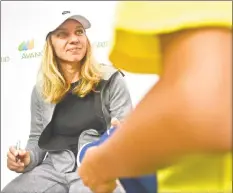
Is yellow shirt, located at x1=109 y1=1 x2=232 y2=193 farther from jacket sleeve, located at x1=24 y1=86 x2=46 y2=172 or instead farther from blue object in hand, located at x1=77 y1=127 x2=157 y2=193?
jacket sleeve, located at x1=24 y1=86 x2=46 y2=172

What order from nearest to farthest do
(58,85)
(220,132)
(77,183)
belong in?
(220,132) → (77,183) → (58,85)

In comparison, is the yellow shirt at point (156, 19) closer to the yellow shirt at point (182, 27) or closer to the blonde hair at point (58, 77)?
the yellow shirt at point (182, 27)

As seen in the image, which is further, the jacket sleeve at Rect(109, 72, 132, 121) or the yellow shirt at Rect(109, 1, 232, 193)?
the jacket sleeve at Rect(109, 72, 132, 121)

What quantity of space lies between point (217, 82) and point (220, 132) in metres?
0.04

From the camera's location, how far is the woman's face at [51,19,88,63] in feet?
3.48

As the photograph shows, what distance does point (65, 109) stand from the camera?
103cm

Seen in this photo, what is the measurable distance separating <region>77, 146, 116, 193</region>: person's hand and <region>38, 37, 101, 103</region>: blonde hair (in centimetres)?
55

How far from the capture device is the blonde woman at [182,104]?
35 cm

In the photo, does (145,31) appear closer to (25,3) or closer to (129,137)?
(129,137)

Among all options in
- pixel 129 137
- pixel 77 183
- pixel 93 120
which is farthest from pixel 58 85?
pixel 129 137

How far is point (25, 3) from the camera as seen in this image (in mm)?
1264

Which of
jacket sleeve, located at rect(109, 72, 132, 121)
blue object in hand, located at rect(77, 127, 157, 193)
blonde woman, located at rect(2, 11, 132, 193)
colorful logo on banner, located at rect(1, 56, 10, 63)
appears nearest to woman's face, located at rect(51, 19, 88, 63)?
blonde woman, located at rect(2, 11, 132, 193)

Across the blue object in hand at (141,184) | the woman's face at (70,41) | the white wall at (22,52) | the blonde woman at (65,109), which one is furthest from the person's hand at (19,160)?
the blue object in hand at (141,184)

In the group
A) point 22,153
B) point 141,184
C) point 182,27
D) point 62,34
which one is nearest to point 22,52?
point 62,34
